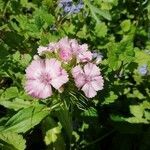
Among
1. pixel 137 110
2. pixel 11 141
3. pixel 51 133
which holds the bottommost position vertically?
pixel 11 141

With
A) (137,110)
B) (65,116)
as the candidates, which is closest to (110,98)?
(65,116)

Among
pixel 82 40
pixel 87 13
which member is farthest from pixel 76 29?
pixel 87 13

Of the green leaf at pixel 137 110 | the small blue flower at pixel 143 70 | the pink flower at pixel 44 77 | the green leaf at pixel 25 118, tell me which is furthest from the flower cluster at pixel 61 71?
the small blue flower at pixel 143 70

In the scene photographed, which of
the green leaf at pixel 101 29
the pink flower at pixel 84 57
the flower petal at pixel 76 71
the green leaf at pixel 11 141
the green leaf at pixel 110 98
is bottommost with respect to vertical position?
the green leaf at pixel 11 141

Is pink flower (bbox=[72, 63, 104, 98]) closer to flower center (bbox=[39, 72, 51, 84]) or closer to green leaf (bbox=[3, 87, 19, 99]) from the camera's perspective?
flower center (bbox=[39, 72, 51, 84])

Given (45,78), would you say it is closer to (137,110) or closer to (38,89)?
(38,89)

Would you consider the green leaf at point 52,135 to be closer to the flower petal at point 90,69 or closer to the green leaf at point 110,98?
the green leaf at point 110,98

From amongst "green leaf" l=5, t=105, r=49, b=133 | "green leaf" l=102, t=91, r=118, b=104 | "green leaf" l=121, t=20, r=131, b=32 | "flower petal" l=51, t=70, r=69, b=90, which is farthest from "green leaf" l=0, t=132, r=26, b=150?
"green leaf" l=121, t=20, r=131, b=32
